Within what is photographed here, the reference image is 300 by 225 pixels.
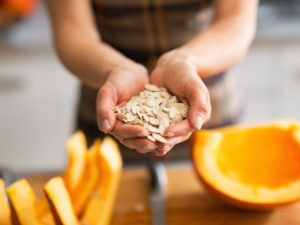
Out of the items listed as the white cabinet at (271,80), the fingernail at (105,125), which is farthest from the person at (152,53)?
the white cabinet at (271,80)

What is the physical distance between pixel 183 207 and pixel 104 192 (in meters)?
0.15

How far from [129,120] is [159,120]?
5 centimetres

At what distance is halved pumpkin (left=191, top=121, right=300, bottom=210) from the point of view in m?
0.80

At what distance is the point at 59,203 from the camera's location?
29.3 inches

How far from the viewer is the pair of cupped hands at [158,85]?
25.0 inches

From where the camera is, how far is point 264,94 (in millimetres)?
1809

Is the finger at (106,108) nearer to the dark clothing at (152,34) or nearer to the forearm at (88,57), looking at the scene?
the forearm at (88,57)

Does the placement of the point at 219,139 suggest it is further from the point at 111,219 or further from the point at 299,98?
the point at 299,98

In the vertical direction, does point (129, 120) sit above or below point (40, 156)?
above

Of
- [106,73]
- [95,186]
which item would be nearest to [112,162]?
[95,186]

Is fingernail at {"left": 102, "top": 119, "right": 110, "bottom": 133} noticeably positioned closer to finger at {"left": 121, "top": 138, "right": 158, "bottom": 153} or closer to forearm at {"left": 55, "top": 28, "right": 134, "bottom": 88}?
finger at {"left": 121, "top": 138, "right": 158, "bottom": 153}

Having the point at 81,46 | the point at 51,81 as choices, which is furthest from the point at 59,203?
the point at 51,81

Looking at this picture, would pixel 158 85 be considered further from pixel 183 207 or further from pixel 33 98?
pixel 33 98

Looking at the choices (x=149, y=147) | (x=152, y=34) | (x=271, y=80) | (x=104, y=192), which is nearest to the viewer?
(x=149, y=147)
